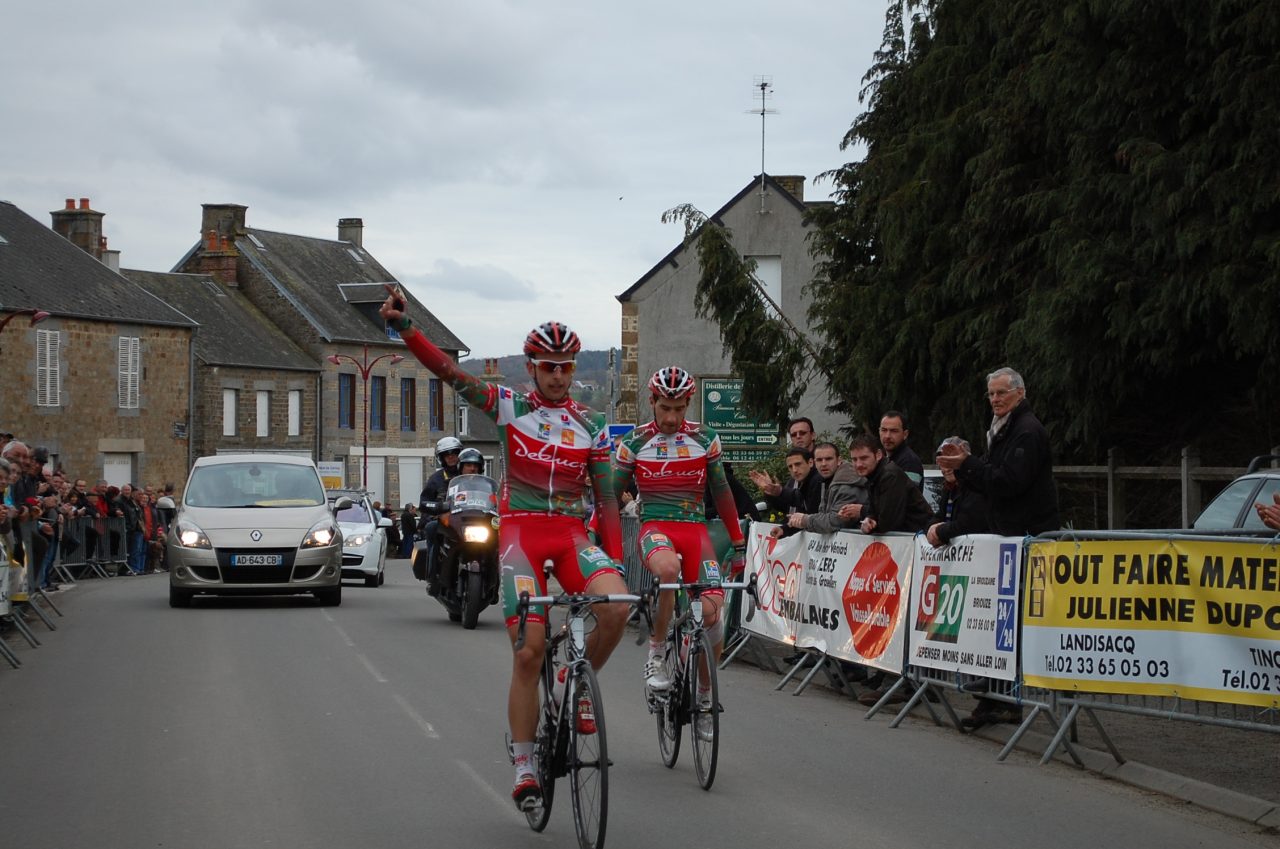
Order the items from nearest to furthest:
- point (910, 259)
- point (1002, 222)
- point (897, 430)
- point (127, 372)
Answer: point (897, 430), point (1002, 222), point (910, 259), point (127, 372)

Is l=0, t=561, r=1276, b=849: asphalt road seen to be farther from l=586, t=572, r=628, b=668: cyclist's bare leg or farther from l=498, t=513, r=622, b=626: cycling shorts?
l=498, t=513, r=622, b=626: cycling shorts

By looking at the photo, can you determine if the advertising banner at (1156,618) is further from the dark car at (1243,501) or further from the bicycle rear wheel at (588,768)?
the dark car at (1243,501)

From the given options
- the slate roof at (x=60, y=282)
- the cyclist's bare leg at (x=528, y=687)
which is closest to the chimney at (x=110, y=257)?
the slate roof at (x=60, y=282)

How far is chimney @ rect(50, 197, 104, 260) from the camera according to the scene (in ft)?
197

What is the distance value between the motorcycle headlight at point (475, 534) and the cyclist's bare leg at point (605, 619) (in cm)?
1035

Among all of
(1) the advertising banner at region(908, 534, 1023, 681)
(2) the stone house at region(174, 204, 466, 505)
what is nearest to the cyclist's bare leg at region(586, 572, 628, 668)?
(1) the advertising banner at region(908, 534, 1023, 681)

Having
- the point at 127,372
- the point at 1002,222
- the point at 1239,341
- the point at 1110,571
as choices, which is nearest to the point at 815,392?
the point at 127,372

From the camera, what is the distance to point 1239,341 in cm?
1493

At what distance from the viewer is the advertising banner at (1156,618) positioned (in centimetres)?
813

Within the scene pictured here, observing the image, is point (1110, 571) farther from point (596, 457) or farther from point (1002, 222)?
point (1002, 222)

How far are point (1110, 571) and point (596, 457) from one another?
10.1 feet

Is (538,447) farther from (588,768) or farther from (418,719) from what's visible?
(418,719)

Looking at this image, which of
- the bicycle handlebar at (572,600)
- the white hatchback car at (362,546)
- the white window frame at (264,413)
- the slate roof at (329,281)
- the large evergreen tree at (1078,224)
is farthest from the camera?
the slate roof at (329,281)

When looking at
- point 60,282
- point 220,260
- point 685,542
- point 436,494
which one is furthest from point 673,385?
point 220,260
